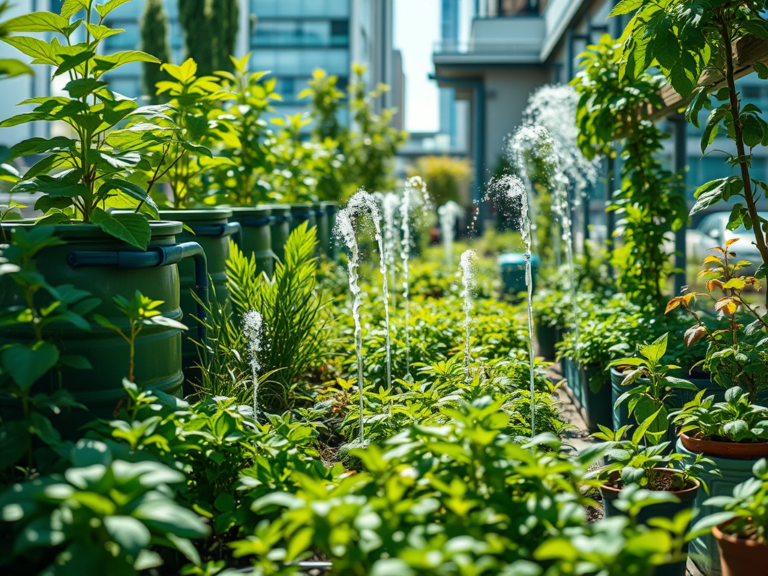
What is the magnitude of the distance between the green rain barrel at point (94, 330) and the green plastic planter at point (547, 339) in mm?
3787

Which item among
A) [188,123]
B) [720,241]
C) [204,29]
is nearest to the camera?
[188,123]

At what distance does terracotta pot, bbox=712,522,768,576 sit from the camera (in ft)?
5.34

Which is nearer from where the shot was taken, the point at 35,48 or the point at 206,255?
the point at 35,48

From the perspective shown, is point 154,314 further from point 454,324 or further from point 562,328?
point 562,328

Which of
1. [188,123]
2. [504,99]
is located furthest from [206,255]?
[504,99]

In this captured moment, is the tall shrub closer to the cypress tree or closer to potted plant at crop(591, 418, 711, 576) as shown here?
potted plant at crop(591, 418, 711, 576)

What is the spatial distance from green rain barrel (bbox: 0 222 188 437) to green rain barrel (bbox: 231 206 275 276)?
184 centimetres

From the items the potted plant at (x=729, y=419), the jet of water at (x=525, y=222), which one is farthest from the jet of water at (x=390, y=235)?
the potted plant at (x=729, y=419)

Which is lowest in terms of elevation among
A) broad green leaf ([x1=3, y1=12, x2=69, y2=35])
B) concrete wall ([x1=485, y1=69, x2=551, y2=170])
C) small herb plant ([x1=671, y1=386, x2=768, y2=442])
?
small herb plant ([x1=671, y1=386, x2=768, y2=442])

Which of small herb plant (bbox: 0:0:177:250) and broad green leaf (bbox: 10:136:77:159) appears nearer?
small herb plant (bbox: 0:0:177:250)

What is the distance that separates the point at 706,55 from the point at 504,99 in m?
15.6

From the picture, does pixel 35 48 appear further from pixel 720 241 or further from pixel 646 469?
pixel 720 241

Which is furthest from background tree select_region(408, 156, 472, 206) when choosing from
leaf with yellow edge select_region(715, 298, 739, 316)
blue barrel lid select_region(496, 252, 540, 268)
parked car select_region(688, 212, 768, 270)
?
leaf with yellow edge select_region(715, 298, 739, 316)

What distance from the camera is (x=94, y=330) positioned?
204 centimetres
